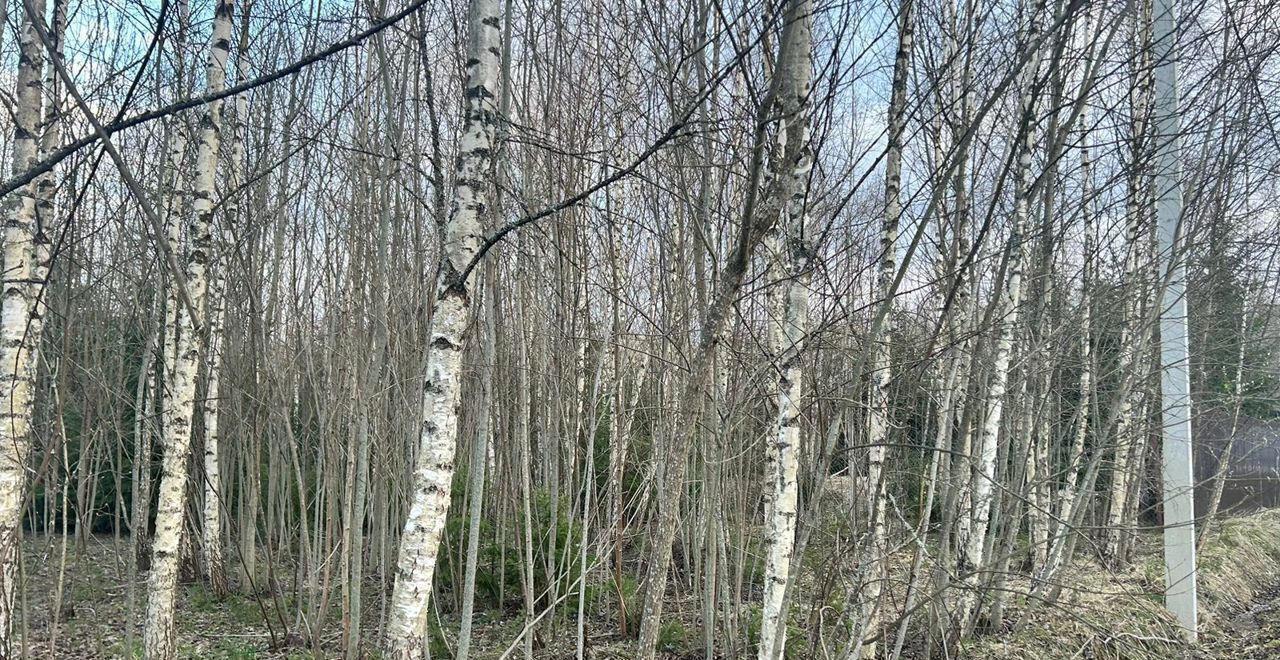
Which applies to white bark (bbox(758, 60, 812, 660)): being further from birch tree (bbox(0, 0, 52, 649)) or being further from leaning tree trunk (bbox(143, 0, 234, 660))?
leaning tree trunk (bbox(143, 0, 234, 660))

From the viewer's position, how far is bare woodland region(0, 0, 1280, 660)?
139 inches

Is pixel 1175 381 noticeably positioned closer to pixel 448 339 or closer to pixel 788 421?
pixel 788 421

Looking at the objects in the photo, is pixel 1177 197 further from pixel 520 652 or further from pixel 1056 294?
pixel 520 652

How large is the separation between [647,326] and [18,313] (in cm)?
382

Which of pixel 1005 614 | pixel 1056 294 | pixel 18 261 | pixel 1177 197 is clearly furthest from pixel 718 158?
pixel 1005 614

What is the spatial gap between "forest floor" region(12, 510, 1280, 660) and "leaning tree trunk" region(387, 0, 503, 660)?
244 cm

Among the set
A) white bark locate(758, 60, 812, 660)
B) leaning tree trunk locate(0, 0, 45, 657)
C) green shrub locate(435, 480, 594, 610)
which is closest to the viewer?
leaning tree trunk locate(0, 0, 45, 657)

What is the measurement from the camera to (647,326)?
245 inches

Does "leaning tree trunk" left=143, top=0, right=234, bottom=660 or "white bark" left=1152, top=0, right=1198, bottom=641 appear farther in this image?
"white bark" left=1152, top=0, right=1198, bottom=641

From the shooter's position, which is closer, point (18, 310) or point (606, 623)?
point (18, 310)

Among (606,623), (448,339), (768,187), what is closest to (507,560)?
(606,623)

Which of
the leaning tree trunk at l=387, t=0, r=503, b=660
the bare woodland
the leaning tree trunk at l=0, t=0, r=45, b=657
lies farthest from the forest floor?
the leaning tree trunk at l=387, t=0, r=503, b=660

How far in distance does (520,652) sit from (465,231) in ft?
14.4

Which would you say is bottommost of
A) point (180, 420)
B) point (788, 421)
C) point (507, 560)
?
point (507, 560)
